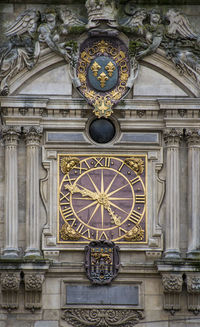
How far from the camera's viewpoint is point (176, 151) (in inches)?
1243

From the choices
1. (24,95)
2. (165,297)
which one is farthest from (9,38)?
(165,297)

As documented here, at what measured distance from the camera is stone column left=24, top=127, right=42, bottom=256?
3111cm

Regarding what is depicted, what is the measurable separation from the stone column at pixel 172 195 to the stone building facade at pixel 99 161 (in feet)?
0.07

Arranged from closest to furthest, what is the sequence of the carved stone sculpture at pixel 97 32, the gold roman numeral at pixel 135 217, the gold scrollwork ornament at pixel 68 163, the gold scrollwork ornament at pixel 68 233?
1. the gold scrollwork ornament at pixel 68 233
2. the gold roman numeral at pixel 135 217
3. the gold scrollwork ornament at pixel 68 163
4. the carved stone sculpture at pixel 97 32

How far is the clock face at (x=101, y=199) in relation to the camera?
103 ft

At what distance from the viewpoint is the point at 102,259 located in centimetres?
3117

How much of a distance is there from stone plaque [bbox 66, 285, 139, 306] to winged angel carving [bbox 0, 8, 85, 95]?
12.0ft

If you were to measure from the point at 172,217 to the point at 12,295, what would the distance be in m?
2.94

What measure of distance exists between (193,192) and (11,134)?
317 cm

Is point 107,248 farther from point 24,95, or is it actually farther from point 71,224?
point 24,95

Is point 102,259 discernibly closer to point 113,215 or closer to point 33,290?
point 113,215

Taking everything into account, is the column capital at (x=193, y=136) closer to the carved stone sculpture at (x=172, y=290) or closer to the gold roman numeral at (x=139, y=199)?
the gold roman numeral at (x=139, y=199)

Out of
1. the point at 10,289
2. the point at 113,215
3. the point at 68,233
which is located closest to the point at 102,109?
the point at 113,215

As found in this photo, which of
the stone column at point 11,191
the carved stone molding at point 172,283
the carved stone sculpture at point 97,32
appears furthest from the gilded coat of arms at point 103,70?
the carved stone molding at point 172,283
